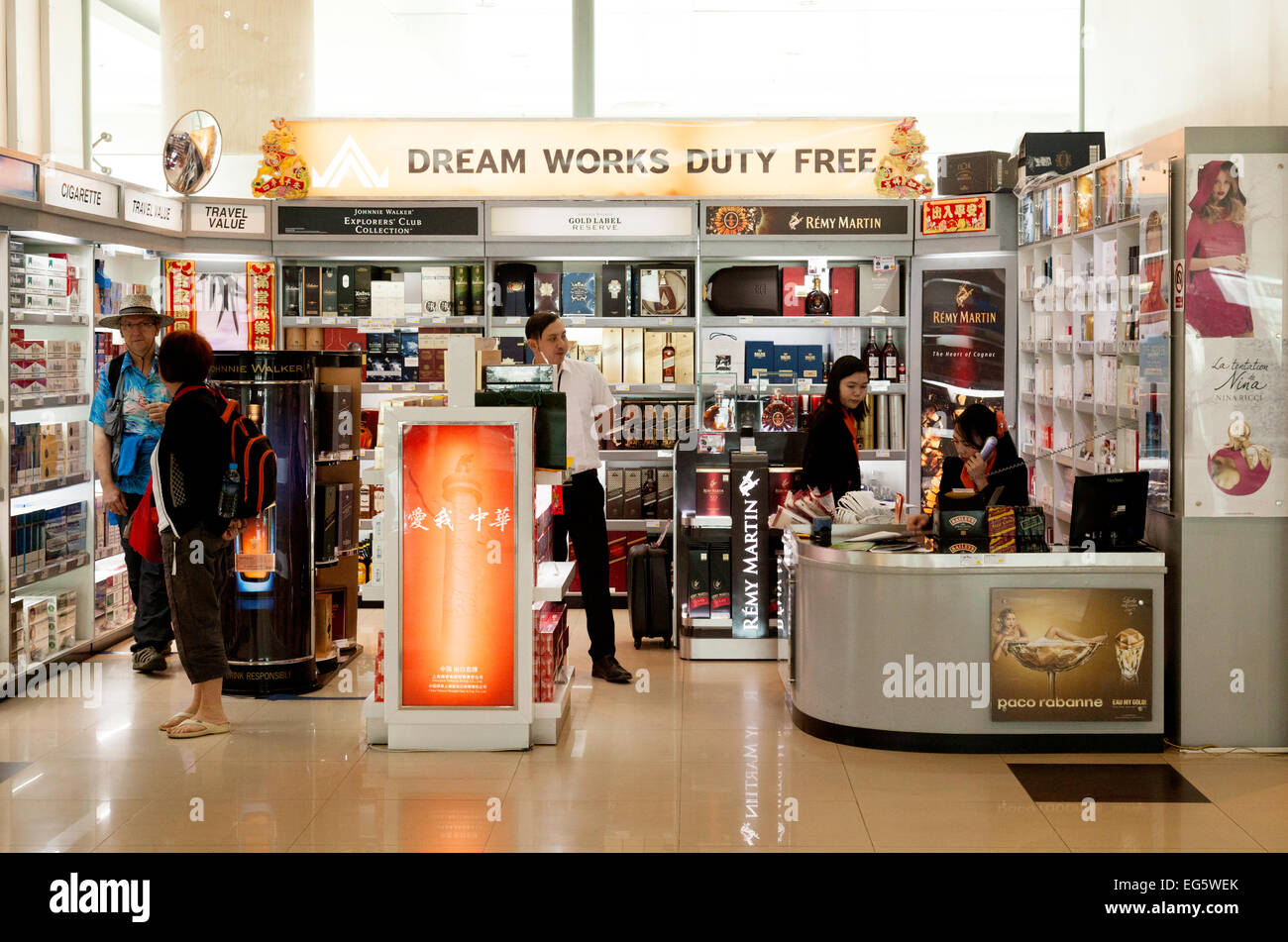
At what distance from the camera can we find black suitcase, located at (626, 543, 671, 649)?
6.95 m

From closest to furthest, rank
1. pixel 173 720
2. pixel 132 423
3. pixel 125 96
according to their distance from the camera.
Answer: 1. pixel 173 720
2. pixel 132 423
3. pixel 125 96

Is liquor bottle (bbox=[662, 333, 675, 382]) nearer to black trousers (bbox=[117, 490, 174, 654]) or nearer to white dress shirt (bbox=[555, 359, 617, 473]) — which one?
white dress shirt (bbox=[555, 359, 617, 473])

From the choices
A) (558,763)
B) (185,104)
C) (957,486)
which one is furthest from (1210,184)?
(185,104)

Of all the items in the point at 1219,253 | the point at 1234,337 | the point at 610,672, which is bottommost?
the point at 610,672

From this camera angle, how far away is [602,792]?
14.9 ft

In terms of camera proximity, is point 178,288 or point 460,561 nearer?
point 460,561

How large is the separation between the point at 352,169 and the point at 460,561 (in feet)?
13.3

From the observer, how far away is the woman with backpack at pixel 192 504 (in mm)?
5113

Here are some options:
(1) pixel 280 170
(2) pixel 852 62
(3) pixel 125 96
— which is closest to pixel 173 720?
(1) pixel 280 170

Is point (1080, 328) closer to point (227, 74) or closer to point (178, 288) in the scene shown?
point (178, 288)

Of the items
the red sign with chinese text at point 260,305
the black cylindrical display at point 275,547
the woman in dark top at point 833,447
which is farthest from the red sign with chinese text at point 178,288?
the woman in dark top at point 833,447

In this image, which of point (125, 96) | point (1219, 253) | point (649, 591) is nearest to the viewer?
point (1219, 253)

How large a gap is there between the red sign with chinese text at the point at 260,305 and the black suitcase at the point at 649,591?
2.89 metres

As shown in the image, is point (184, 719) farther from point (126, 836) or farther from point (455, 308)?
point (455, 308)
